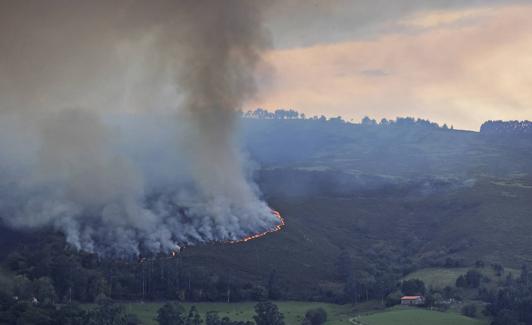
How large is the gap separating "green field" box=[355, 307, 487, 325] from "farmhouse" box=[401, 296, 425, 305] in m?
4.25

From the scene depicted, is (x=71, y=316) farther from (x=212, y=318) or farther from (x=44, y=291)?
(x=212, y=318)

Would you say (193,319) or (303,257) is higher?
(303,257)

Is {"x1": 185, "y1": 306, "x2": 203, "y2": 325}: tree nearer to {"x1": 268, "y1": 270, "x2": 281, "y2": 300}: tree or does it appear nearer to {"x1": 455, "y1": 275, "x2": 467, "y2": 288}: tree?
{"x1": 268, "y1": 270, "x2": 281, "y2": 300}: tree

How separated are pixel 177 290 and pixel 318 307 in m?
20.9

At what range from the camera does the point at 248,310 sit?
12925 cm

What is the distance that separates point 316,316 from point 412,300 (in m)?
17.0

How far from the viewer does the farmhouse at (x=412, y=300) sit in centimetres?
13175

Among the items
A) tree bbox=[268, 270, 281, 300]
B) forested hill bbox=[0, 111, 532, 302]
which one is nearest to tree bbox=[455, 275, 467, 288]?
forested hill bbox=[0, 111, 532, 302]

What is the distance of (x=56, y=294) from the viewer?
127 m

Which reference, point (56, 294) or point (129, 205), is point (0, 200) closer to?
point (129, 205)

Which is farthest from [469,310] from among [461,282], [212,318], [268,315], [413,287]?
[212,318]

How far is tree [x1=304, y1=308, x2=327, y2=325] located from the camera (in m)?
123

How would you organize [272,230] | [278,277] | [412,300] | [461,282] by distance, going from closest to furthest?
[412,300], [461,282], [278,277], [272,230]

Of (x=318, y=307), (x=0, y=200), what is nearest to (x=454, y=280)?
(x=318, y=307)
